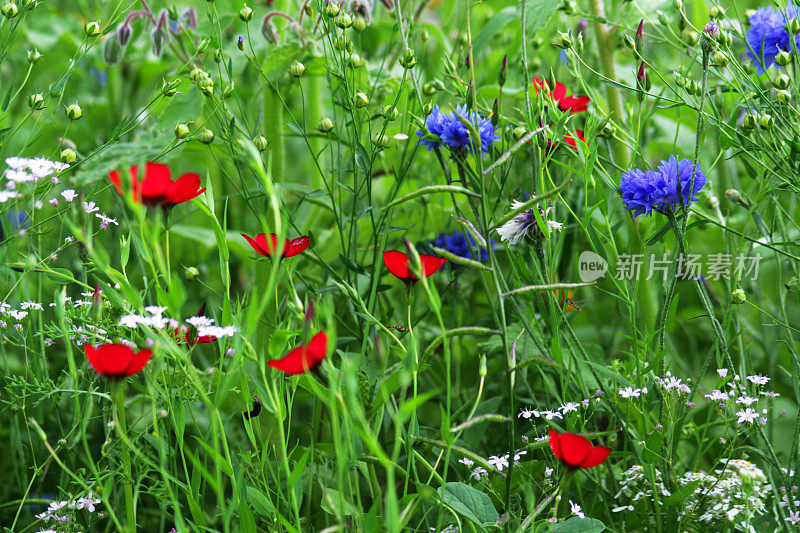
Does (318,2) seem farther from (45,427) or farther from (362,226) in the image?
(45,427)

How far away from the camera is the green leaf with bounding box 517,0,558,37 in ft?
3.00

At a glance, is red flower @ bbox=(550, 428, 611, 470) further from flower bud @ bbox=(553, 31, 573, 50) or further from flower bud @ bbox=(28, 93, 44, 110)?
flower bud @ bbox=(28, 93, 44, 110)

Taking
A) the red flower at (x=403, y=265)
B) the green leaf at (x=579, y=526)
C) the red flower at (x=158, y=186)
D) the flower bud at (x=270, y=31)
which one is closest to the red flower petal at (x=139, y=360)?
the red flower at (x=158, y=186)

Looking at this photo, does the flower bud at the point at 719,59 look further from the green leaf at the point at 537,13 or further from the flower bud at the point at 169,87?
the flower bud at the point at 169,87

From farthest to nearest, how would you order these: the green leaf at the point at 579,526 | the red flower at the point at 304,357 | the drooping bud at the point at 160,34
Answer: the drooping bud at the point at 160,34, the green leaf at the point at 579,526, the red flower at the point at 304,357

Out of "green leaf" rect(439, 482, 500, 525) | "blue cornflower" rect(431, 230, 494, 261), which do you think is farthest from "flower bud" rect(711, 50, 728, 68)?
"green leaf" rect(439, 482, 500, 525)

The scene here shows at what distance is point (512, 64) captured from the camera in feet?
3.85

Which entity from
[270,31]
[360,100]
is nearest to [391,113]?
[360,100]

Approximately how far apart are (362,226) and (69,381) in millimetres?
445

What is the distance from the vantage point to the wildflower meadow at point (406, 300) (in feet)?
1.84

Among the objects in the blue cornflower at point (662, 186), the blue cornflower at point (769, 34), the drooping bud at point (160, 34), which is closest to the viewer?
the blue cornflower at point (662, 186)

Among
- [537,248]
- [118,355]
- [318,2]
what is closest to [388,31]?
[318,2]

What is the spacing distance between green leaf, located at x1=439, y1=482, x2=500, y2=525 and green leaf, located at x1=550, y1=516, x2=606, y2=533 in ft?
0.16

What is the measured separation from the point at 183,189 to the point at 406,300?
27cm
